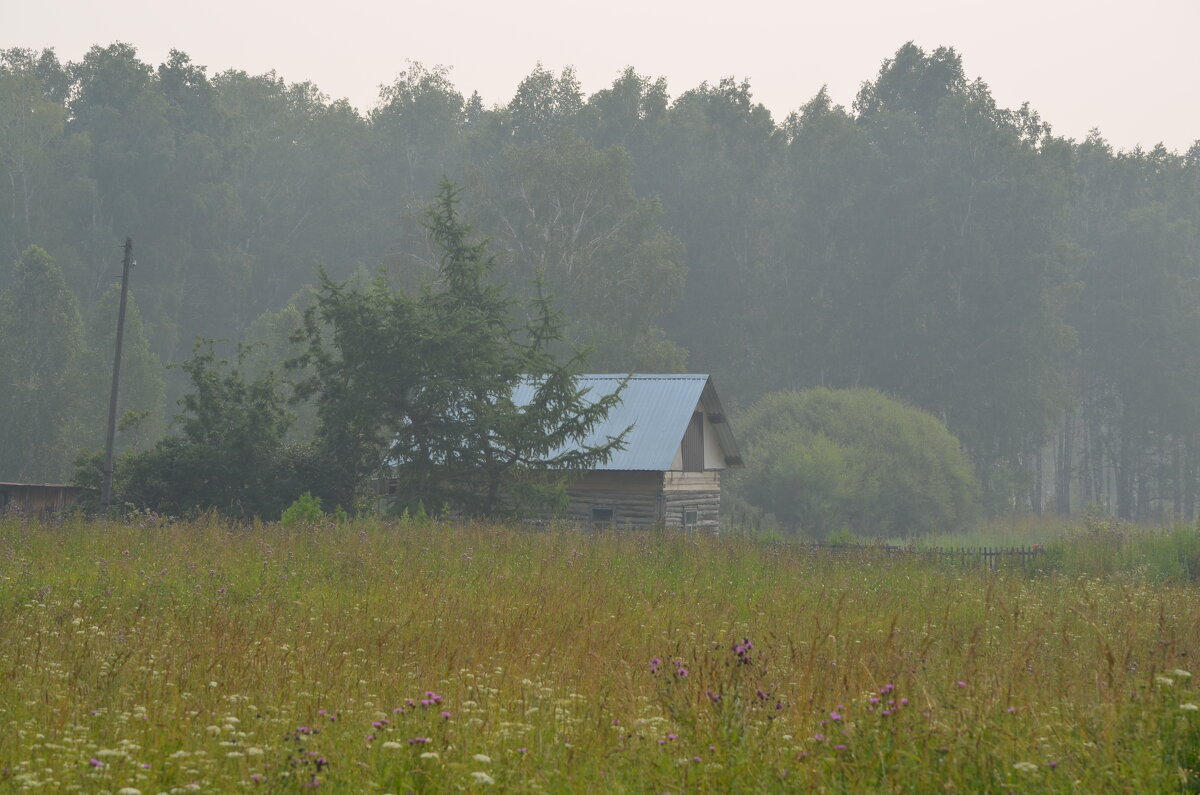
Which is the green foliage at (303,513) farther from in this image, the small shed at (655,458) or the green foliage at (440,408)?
the small shed at (655,458)

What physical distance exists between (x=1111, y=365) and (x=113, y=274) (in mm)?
53517

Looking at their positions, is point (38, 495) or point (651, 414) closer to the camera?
point (38, 495)

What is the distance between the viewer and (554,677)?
8.10 m

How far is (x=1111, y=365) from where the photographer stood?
219 feet

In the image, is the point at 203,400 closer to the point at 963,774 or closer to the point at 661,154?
the point at 963,774

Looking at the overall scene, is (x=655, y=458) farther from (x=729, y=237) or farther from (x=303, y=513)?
(x=729, y=237)

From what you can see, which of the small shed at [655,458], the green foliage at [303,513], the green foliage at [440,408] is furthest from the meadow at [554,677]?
the small shed at [655,458]

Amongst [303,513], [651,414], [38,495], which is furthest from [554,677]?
[38,495]

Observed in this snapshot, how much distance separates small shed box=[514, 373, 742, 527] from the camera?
30.9 m

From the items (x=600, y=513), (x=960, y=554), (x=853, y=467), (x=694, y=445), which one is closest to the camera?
(x=960, y=554)

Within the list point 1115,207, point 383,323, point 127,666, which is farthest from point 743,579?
point 1115,207

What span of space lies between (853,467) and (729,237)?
84.7 ft

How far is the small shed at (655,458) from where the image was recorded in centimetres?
3088

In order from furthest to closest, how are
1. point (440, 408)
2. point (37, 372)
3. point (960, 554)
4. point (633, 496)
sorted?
point (37, 372), point (633, 496), point (440, 408), point (960, 554)
